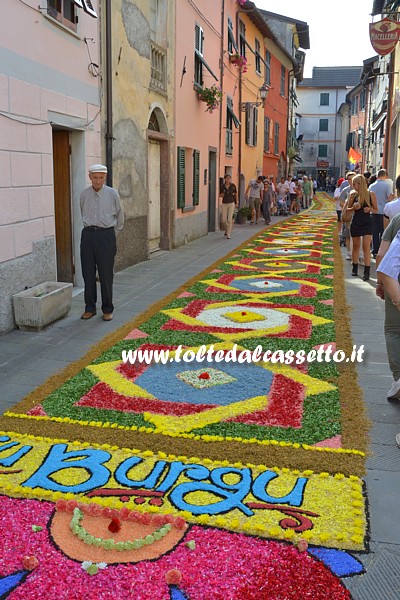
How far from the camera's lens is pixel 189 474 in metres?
3.44

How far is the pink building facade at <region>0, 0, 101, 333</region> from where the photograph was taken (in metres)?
6.59

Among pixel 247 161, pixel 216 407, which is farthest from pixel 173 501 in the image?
pixel 247 161

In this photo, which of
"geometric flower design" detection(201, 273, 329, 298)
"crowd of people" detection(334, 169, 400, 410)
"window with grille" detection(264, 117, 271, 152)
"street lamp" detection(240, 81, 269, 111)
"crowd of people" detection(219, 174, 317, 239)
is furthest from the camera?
"window with grille" detection(264, 117, 271, 152)

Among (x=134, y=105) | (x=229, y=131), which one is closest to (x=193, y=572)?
(x=134, y=105)

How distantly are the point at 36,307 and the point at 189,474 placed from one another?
3631 mm

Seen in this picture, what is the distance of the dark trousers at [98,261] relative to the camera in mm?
7188

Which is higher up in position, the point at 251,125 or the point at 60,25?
the point at 251,125

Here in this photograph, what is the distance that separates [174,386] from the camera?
495 centimetres

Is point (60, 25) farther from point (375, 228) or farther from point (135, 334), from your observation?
point (375, 228)

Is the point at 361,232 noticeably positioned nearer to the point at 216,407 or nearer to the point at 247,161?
the point at 216,407

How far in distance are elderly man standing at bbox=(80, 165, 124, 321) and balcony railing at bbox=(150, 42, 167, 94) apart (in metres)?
5.77

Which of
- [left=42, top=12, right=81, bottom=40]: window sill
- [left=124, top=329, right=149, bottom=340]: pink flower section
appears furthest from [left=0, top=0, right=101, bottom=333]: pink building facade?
[left=124, top=329, right=149, bottom=340]: pink flower section

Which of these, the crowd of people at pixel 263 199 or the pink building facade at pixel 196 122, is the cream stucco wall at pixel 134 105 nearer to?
the pink building facade at pixel 196 122

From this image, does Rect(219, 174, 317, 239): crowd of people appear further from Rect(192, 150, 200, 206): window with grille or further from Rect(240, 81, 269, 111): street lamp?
Rect(240, 81, 269, 111): street lamp
